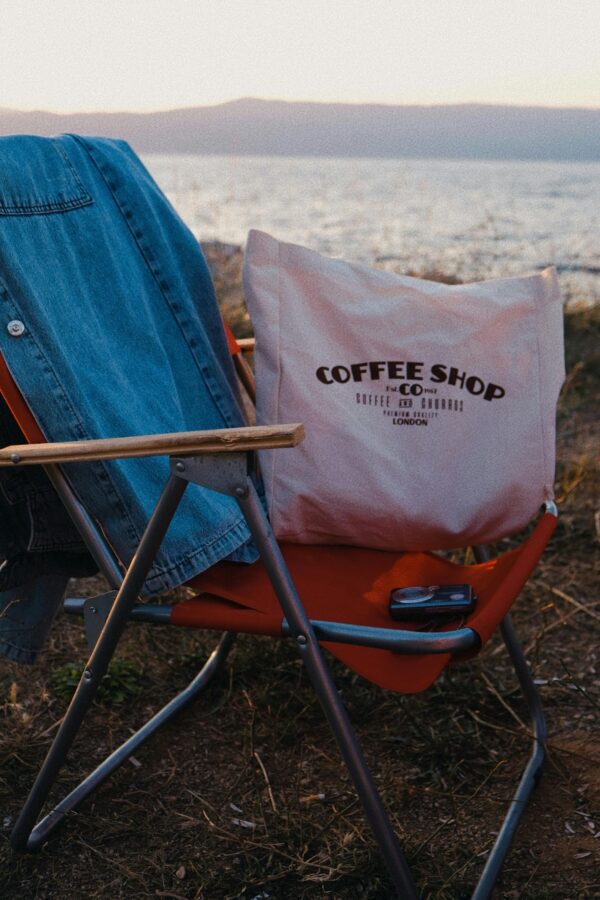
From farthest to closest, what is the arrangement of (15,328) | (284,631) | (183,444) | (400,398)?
(400,398) → (15,328) → (284,631) → (183,444)

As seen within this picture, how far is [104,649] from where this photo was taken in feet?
5.14

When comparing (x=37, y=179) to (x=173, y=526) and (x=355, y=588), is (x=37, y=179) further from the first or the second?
(x=355, y=588)

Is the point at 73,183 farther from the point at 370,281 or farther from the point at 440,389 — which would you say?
the point at 440,389

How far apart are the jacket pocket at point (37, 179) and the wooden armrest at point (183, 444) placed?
0.53 meters

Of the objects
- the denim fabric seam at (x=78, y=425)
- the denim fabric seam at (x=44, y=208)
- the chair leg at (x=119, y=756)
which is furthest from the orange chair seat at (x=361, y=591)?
the denim fabric seam at (x=44, y=208)

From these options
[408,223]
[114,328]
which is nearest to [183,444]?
[114,328]

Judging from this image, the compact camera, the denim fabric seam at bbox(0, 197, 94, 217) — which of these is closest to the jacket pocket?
the denim fabric seam at bbox(0, 197, 94, 217)

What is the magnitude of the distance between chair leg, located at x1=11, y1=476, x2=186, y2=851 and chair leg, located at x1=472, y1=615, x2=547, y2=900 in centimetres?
72

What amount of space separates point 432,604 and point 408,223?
7260mm

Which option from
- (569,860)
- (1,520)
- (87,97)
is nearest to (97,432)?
(1,520)

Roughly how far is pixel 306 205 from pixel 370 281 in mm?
9763

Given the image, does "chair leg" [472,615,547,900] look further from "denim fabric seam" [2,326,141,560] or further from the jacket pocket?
the jacket pocket

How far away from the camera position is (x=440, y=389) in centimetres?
196

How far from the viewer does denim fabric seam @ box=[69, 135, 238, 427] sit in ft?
6.47
